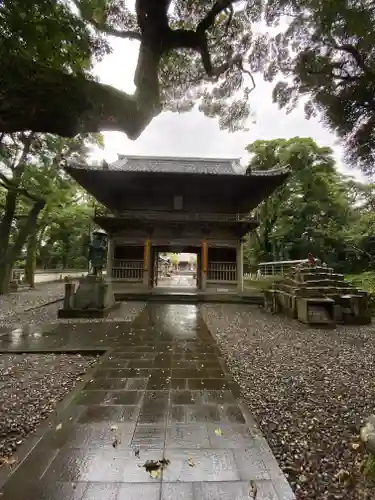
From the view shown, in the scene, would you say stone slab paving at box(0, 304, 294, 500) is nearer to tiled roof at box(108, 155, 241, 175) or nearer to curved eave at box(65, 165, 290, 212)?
curved eave at box(65, 165, 290, 212)

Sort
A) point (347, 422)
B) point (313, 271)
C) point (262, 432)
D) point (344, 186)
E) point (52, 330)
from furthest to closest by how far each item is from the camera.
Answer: point (344, 186) < point (313, 271) < point (52, 330) < point (347, 422) < point (262, 432)

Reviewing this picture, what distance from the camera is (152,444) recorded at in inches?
83.5

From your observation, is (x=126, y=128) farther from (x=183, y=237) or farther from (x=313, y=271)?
(x=183, y=237)

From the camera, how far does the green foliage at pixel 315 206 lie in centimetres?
1772

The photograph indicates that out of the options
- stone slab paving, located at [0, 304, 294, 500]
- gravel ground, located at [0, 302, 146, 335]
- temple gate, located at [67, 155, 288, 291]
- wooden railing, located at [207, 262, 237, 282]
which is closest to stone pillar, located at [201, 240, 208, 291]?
temple gate, located at [67, 155, 288, 291]

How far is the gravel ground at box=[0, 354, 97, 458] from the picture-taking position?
235cm

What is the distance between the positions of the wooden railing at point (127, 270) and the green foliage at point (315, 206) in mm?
11359

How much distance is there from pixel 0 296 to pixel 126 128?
1226 cm

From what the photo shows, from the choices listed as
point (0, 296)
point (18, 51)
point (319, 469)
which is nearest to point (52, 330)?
point (18, 51)

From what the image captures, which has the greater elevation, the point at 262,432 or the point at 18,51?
the point at 18,51

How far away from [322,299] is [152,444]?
6.39 m

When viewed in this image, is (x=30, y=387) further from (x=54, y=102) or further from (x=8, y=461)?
(x=54, y=102)

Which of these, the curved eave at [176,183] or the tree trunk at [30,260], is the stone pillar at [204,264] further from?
the tree trunk at [30,260]

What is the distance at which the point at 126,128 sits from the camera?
3057mm
